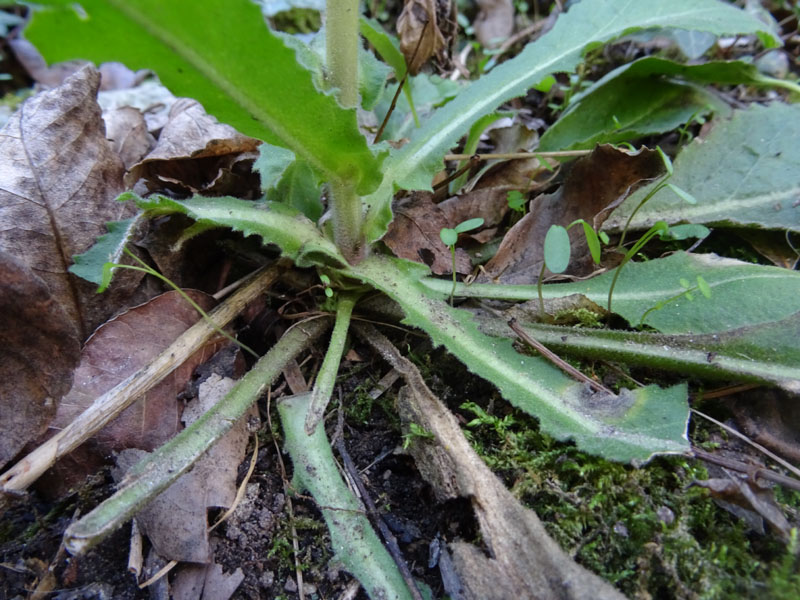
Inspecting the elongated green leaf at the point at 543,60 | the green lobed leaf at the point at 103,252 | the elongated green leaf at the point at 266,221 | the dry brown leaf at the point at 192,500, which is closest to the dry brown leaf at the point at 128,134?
the green lobed leaf at the point at 103,252

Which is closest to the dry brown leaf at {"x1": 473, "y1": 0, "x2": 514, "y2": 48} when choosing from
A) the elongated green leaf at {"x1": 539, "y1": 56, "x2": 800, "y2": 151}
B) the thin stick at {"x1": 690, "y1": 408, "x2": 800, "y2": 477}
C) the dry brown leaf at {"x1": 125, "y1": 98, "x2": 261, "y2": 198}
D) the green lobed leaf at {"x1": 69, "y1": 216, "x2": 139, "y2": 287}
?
the elongated green leaf at {"x1": 539, "y1": 56, "x2": 800, "y2": 151}

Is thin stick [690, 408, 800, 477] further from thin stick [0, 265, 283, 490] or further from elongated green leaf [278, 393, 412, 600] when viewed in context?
thin stick [0, 265, 283, 490]

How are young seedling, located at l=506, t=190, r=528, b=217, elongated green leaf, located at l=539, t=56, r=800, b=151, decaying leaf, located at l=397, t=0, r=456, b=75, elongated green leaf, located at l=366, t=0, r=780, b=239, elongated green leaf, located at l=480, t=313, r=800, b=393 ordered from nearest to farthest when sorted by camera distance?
elongated green leaf, located at l=480, t=313, r=800, b=393 → elongated green leaf, located at l=366, t=0, r=780, b=239 → young seedling, located at l=506, t=190, r=528, b=217 → elongated green leaf, located at l=539, t=56, r=800, b=151 → decaying leaf, located at l=397, t=0, r=456, b=75

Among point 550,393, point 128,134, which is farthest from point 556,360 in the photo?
point 128,134

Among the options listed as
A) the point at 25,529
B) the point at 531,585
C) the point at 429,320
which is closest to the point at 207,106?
the point at 429,320

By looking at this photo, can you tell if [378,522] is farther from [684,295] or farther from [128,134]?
[128,134]

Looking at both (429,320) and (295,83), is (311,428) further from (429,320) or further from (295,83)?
(295,83)

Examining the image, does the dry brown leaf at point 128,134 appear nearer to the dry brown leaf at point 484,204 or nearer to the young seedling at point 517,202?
the dry brown leaf at point 484,204
